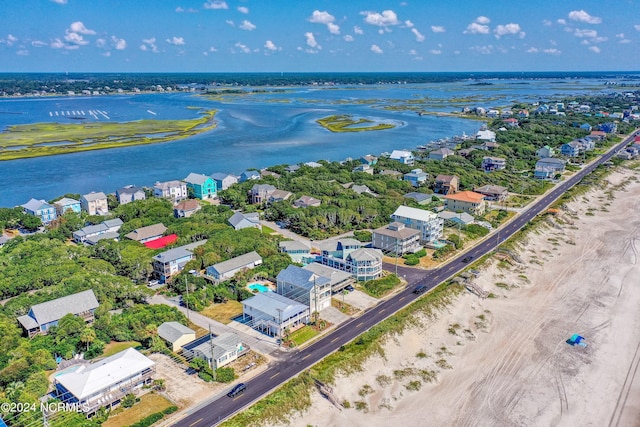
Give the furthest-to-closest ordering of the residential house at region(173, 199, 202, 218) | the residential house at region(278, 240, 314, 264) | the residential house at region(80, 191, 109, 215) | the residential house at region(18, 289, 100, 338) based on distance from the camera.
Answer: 1. the residential house at region(80, 191, 109, 215)
2. the residential house at region(173, 199, 202, 218)
3. the residential house at region(278, 240, 314, 264)
4. the residential house at region(18, 289, 100, 338)

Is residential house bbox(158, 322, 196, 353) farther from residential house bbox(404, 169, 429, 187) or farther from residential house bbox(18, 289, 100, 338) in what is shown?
residential house bbox(404, 169, 429, 187)

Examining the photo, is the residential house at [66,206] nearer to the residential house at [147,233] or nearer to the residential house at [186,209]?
the residential house at [186,209]

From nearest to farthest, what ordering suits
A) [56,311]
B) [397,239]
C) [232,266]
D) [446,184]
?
[56,311]
[232,266]
[397,239]
[446,184]

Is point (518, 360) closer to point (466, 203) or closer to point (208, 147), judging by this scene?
point (466, 203)

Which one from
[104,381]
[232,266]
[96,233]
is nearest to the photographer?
[104,381]

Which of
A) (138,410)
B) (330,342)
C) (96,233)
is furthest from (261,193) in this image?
(138,410)

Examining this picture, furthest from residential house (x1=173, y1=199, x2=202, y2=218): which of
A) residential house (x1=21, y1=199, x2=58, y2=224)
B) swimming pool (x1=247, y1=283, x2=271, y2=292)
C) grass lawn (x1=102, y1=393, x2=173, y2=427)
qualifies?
grass lawn (x1=102, y1=393, x2=173, y2=427)

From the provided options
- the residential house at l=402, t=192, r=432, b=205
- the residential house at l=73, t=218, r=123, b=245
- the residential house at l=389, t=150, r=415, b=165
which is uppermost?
the residential house at l=389, t=150, r=415, b=165
